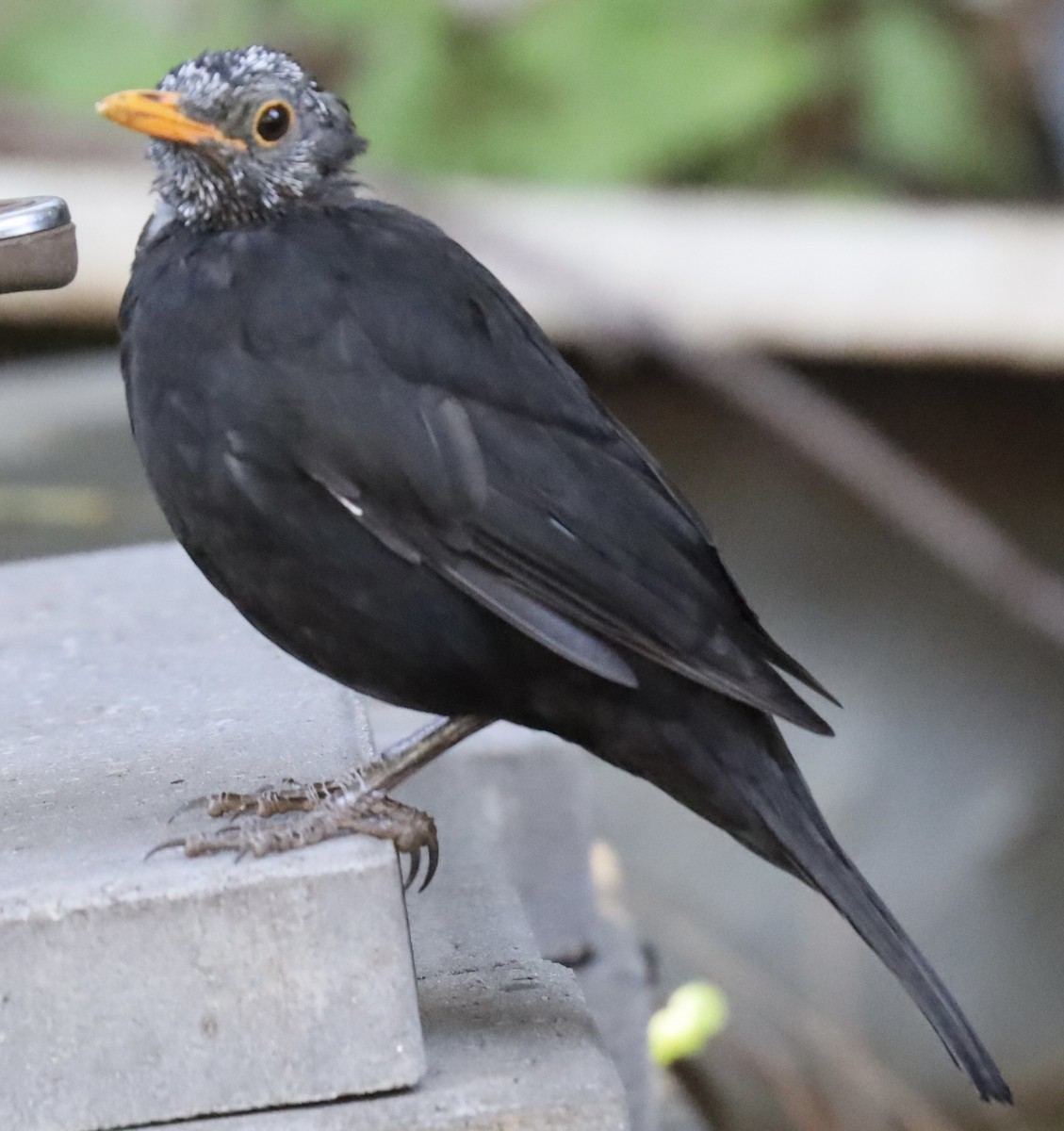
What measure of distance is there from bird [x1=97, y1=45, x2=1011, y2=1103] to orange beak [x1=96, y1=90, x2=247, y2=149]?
206mm

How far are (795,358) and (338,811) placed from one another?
3071mm

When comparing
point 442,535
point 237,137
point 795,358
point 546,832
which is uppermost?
point 237,137

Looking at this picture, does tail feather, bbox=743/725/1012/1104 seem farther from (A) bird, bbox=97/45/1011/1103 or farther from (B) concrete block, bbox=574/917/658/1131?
(B) concrete block, bbox=574/917/658/1131

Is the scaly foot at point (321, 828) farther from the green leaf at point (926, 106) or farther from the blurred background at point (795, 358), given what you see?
the green leaf at point (926, 106)

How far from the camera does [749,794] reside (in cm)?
228

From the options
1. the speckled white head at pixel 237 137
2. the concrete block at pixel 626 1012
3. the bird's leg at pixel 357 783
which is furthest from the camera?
the concrete block at pixel 626 1012

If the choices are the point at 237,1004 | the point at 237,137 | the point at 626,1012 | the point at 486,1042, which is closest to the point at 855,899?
the point at 486,1042

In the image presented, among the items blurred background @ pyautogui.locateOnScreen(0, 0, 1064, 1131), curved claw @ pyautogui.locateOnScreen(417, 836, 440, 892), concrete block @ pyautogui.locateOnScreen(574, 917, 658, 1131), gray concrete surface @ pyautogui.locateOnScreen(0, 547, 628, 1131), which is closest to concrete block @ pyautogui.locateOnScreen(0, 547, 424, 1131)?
gray concrete surface @ pyautogui.locateOnScreen(0, 547, 628, 1131)

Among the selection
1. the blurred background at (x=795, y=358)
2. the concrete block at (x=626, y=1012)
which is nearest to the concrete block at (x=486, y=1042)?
the concrete block at (x=626, y=1012)

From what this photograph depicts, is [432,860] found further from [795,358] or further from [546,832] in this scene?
[795,358]

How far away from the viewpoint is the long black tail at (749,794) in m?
2.23

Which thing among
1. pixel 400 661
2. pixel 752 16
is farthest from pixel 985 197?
pixel 400 661

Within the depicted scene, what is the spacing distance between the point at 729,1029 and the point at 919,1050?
625 millimetres

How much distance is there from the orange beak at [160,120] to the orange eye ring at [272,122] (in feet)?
0.17
